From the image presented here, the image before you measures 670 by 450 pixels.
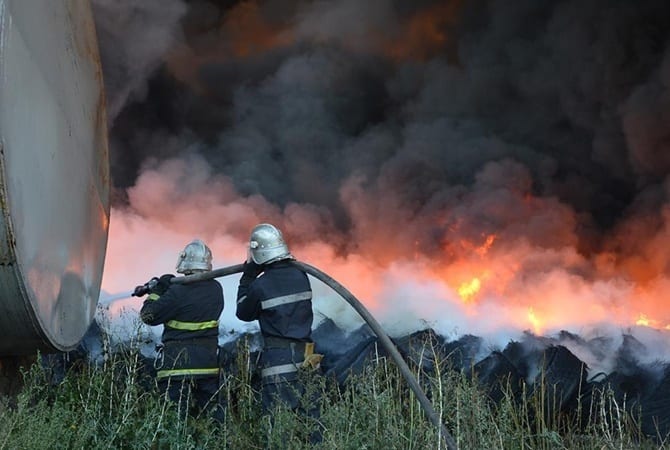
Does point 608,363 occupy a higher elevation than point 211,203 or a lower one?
lower

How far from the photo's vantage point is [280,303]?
4801 mm

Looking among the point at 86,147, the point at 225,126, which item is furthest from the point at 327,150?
the point at 86,147

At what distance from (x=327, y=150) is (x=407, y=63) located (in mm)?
1576

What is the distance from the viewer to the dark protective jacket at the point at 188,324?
513 cm

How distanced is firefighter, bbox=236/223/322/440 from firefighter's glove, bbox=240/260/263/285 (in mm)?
28

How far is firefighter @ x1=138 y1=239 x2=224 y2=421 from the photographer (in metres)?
5.13

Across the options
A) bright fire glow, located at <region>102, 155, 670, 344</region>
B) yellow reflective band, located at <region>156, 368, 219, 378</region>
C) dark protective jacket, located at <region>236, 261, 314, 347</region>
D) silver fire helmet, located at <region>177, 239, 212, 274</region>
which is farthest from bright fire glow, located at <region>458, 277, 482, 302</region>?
yellow reflective band, located at <region>156, 368, 219, 378</region>

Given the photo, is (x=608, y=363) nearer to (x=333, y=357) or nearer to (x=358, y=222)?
(x=333, y=357)

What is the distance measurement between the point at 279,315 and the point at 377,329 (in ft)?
2.47

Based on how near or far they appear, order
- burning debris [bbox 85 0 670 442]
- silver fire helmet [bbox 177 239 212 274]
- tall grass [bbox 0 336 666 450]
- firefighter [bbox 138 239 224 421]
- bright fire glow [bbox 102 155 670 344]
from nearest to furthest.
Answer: tall grass [bbox 0 336 666 450]
firefighter [bbox 138 239 224 421]
silver fire helmet [bbox 177 239 212 274]
bright fire glow [bbox 102 155 670 344]
burning debris [bbox 85 0 670 442]

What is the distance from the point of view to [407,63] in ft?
33.2

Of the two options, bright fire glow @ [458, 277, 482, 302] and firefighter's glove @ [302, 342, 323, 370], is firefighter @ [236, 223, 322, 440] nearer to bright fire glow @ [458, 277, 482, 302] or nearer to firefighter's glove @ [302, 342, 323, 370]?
firefighter's glove @ [302, 342, 323, 370]

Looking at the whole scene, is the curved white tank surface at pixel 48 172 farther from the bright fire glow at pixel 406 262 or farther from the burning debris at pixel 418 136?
the burning debris at pixel 418 136

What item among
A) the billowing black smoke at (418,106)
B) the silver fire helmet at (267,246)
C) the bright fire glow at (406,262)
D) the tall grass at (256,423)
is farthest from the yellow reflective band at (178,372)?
the billowing black smoke at (418,106)
